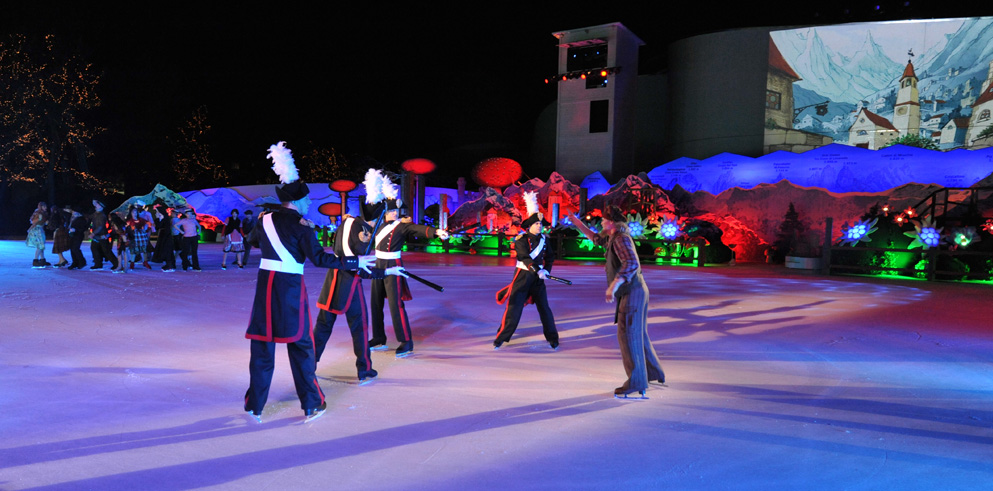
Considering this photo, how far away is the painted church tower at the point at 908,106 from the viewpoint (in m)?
20.4

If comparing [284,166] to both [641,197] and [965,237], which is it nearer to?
[965,237]

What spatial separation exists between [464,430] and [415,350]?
2514 mm

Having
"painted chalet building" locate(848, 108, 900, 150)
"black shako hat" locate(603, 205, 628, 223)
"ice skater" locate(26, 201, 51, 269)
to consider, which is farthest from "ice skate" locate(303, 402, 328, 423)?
"painted chalet building" locate(848, 108, 900, 150)

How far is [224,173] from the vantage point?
3644 cm

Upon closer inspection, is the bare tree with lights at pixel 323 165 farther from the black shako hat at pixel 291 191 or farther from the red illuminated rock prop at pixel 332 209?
the black shako hat at pixel 291 191

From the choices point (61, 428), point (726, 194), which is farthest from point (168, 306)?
point (726, 194)

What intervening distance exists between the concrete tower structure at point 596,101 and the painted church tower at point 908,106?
9821mm

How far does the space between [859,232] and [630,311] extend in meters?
15.2

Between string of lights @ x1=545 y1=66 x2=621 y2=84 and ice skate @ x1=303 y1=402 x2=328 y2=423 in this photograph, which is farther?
string of lights @ x1=545 y1=66 x2=621 y2=84

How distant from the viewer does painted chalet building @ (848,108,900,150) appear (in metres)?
20.7

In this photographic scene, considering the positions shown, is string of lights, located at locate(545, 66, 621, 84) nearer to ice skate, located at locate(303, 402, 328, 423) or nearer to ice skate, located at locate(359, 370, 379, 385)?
ice skate, located at locate(359, 370, 379, 385)

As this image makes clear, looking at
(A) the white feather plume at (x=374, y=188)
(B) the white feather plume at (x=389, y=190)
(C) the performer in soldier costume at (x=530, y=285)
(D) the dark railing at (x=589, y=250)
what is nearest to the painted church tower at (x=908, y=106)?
(D) the dark railing at (x=589, y=250)

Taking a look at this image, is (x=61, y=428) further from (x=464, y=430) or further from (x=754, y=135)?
(x=754, y=135)

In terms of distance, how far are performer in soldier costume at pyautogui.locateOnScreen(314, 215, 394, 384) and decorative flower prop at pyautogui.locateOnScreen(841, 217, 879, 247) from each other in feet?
53.1
